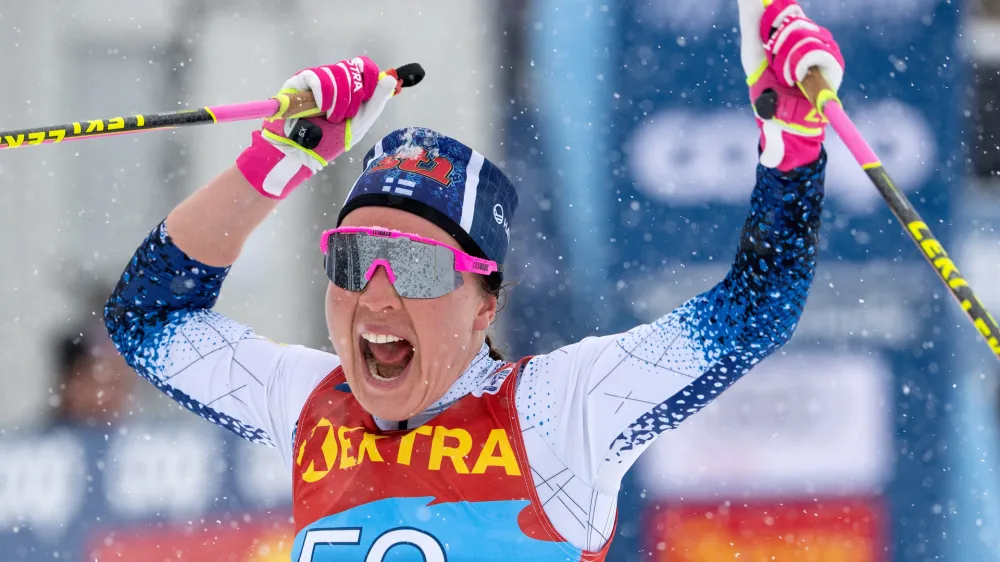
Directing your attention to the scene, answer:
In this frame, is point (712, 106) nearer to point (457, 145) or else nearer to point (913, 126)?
point (913, 126)

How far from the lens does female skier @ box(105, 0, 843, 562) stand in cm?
199

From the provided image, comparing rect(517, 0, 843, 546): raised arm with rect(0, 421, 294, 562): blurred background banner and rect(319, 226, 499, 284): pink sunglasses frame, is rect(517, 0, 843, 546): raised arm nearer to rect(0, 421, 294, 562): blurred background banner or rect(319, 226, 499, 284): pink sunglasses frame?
rect(319, 226, 499, 284): pink sunglasses frame

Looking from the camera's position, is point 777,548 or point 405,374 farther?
point 777,548

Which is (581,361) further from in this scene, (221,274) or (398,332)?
(221,274)

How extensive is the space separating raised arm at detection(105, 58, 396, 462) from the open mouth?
0.20 meters

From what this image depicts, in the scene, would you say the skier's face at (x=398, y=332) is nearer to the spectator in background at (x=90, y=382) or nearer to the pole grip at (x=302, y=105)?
the pole grip at (x=302, y=105)

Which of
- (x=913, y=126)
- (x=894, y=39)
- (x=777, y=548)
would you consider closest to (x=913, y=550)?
(x=777, y=548)

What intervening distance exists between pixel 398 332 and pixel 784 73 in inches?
33.6

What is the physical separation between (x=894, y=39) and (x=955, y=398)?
1.20m

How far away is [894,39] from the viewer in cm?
382

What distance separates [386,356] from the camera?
2.25 metres

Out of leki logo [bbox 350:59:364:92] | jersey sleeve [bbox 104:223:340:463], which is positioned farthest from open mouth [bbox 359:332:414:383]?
leki logo [bbox 350:59:364:92]

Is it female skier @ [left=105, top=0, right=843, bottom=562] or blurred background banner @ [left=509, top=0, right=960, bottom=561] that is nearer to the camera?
female skier @ [left=105, top=0, right=843, bottom=562]

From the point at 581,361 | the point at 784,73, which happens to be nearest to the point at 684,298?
the point at 581,361
